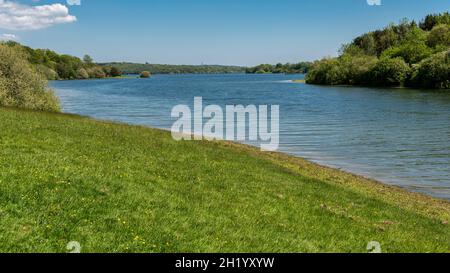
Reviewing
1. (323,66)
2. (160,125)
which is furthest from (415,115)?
(323,66)

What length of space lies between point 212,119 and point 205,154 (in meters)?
33.5

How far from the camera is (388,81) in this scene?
143 m

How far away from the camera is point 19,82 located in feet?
153

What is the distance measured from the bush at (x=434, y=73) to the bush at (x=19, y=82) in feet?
349

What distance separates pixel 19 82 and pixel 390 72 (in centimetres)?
12088

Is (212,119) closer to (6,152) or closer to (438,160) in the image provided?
(438,160)

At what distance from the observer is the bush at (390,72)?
452 feet

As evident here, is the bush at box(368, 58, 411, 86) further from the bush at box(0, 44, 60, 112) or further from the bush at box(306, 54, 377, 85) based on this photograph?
the bush at box(0, 44, 60, 112)

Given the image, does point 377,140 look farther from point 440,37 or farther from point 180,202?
point 440,37

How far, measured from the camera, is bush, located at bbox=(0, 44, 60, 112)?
4587cm

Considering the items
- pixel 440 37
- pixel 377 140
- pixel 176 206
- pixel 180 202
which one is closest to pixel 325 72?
pixel 440 37

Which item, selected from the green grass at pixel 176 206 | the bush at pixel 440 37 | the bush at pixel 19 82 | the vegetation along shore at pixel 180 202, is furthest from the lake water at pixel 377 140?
the bush at pixel 440 37

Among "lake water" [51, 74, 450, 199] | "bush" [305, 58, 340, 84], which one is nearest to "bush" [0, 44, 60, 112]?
"lake water" [51, 74, 450, 199]
